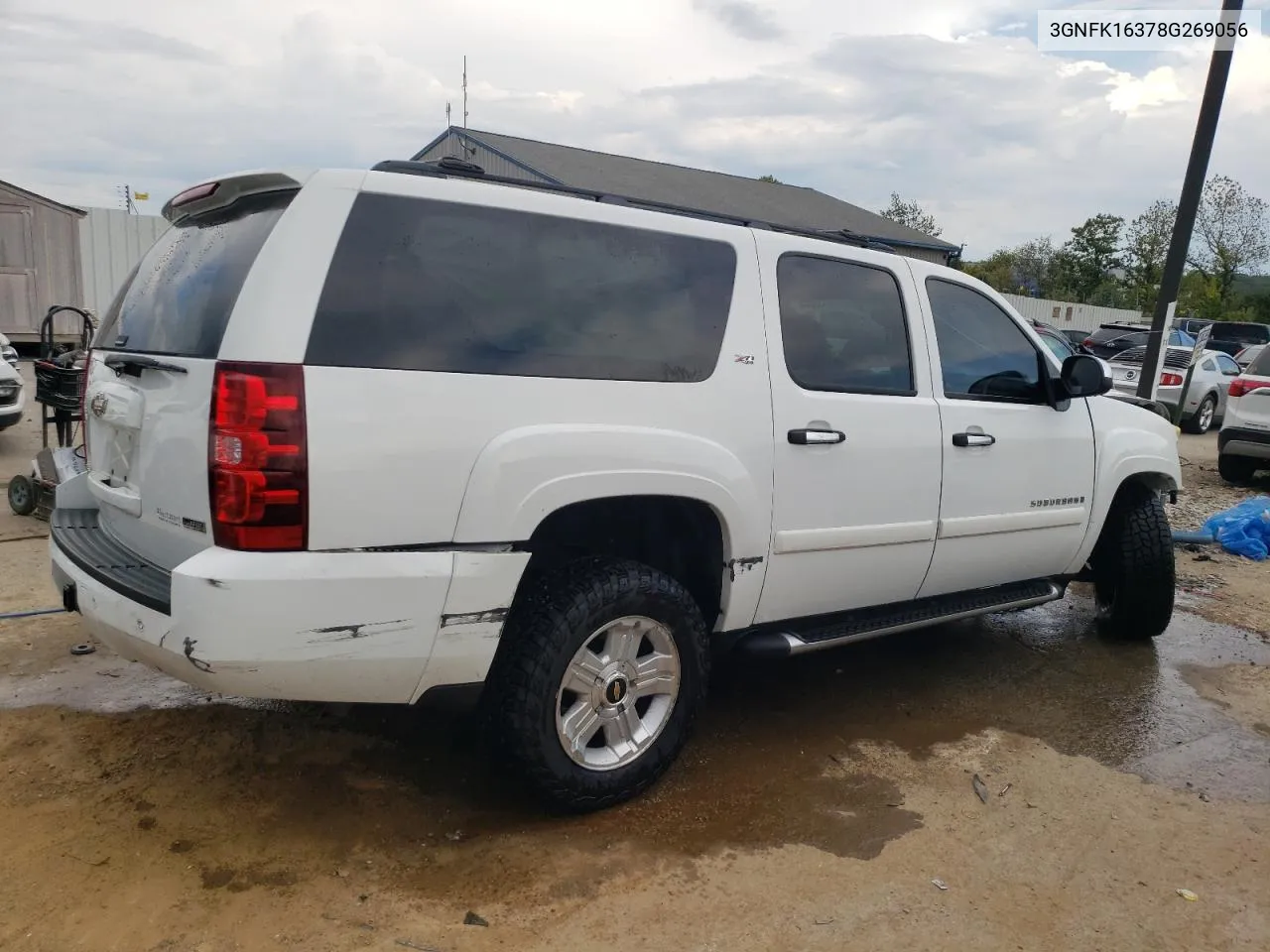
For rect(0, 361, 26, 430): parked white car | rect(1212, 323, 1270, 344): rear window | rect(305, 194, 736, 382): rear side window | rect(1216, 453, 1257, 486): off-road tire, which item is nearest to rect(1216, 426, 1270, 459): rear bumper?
rect(1216, 453, 1257, 486): off-road tire

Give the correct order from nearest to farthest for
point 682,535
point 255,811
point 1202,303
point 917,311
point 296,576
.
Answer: point 296,576
point 255,811
point 682,535
point 917,311
point 1202,303

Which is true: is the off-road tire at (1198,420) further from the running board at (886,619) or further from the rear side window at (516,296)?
the rear side window at (516,296)

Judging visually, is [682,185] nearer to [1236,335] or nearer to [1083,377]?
[1236,335]

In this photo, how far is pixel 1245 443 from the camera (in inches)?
380

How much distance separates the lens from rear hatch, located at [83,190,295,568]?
8.18 ft

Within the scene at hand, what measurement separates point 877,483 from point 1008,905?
1.46 m

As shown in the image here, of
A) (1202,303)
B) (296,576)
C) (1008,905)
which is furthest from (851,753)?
(1202,303)

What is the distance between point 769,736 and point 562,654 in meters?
1.28

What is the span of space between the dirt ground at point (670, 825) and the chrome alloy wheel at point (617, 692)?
23 centimetres

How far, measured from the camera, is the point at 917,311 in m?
3.87

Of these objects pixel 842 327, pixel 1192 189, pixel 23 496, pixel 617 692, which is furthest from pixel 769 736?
pixel 1192 189

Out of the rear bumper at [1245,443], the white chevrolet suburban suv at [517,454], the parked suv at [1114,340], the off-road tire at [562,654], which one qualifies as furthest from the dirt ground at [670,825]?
the parked suv at [1114,340]

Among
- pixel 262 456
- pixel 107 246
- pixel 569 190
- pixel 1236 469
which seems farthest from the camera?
pixel 107 246

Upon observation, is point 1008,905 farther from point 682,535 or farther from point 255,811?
point 255,811
